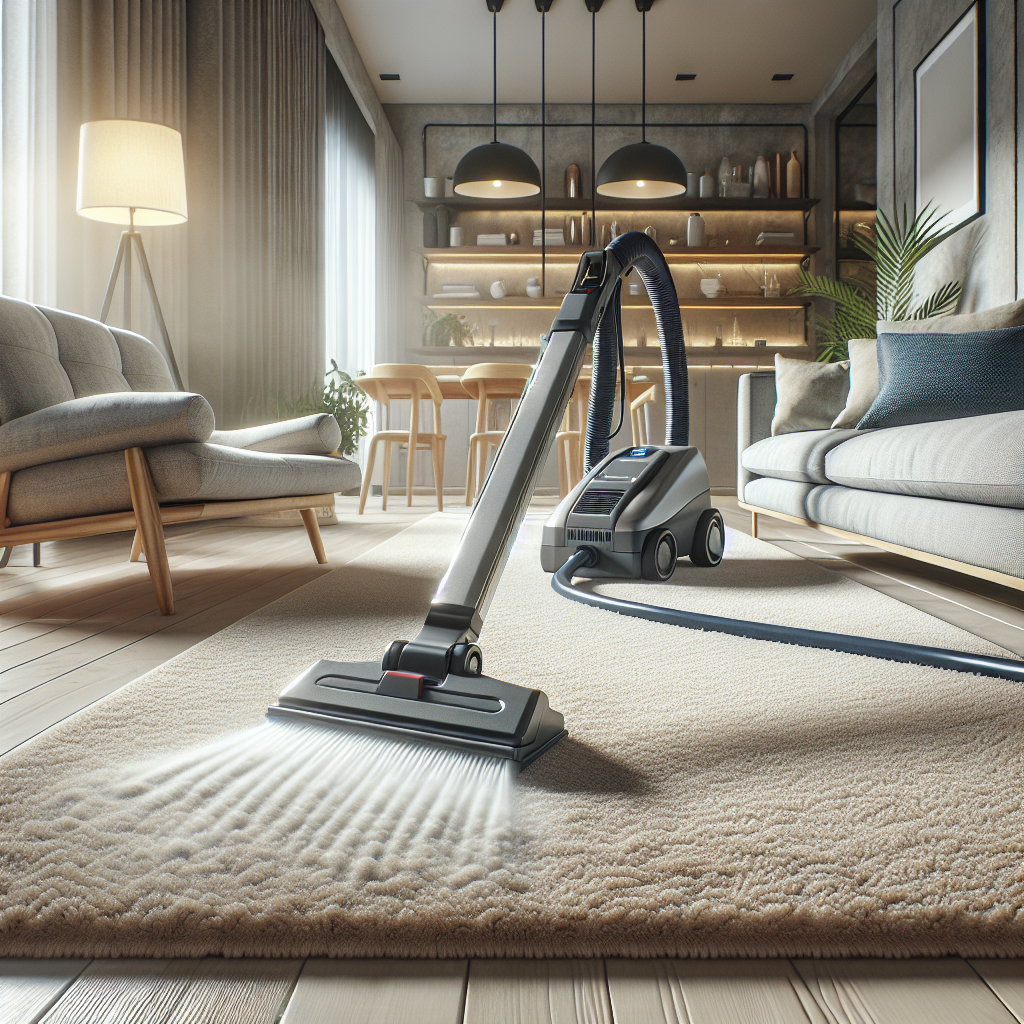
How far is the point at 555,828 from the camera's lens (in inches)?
22.3

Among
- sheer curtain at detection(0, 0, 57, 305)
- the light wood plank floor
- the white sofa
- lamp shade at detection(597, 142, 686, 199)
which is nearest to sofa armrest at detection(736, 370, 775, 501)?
the white sofa

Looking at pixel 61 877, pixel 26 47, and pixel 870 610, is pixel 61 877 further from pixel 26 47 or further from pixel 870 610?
pixel 26 47

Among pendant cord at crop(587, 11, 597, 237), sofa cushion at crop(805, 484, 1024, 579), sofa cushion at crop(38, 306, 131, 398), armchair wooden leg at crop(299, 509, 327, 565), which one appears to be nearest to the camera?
sofa cushion at crop(805, 484, 1024, 579)

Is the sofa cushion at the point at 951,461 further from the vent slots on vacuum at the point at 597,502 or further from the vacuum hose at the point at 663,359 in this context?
the vent slots on vacuum at the point at 597,502

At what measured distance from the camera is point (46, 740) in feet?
2.44

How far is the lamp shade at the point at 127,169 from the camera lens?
256 cm

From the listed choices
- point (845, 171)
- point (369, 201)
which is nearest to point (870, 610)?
point (369, 201)

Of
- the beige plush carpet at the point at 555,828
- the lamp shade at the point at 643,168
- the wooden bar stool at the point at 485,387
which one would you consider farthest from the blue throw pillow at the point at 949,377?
the lamp shade at the point at 643,168

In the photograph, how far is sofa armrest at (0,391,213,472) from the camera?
1414 mm

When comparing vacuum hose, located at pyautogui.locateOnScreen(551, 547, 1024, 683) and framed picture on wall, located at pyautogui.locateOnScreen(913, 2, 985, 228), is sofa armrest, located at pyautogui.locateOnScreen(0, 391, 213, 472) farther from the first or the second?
framed picture on wall, located at pyautogui.locateOnScreen(913, 2, 985, 228)

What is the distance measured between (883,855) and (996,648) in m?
0.78

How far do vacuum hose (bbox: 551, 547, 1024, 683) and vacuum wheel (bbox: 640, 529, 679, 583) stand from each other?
0.33 m

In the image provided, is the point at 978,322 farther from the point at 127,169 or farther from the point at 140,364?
the point at 127,169

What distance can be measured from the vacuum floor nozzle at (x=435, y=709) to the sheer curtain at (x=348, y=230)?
4.74 meters
